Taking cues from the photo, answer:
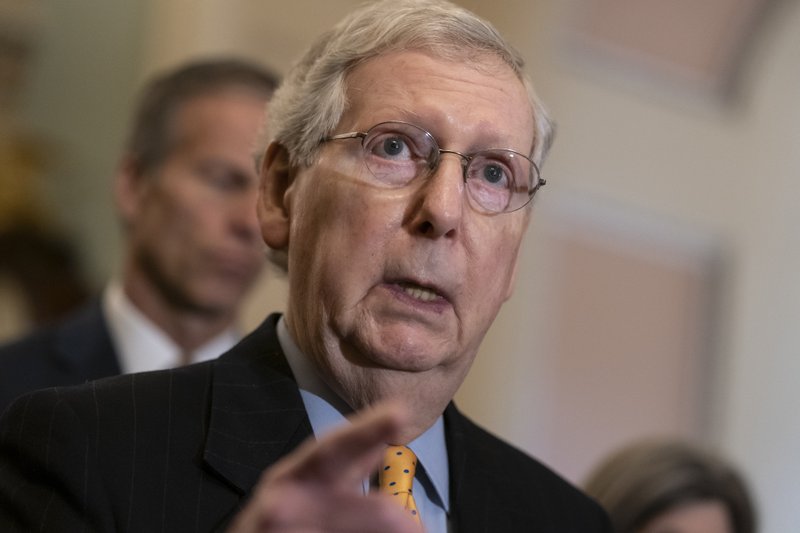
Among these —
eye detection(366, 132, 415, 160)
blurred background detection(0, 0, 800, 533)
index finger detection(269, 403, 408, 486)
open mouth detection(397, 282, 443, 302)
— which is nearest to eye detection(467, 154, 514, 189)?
eye detection(366, 132, 415, 160)

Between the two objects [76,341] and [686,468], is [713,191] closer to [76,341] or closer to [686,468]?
[686,468]

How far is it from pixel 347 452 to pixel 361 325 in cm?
68

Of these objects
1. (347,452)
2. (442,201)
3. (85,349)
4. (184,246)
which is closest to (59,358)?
(85,349)

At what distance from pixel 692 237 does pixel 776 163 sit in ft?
2.72

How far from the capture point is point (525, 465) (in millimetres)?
2533

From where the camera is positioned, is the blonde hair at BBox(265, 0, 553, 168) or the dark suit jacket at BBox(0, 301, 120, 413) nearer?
the blonde hair at BBox(265, 0, 553, 168)

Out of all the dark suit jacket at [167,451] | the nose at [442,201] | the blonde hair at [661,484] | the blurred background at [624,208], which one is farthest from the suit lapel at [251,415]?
the blurred background at [624,208]

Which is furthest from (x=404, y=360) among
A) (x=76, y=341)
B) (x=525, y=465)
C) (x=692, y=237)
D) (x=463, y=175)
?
(x=692, y=237)

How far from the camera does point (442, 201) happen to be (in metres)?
2.12

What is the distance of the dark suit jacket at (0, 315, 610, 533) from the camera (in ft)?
6.30

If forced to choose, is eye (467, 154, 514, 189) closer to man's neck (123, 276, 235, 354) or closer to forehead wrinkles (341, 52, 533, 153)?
forehead wrinkles (341, 52, 533, 153)

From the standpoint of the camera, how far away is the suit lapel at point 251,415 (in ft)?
6.72

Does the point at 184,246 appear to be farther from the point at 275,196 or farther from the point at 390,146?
the point at 390,146

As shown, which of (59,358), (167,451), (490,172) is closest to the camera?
(167,451)
